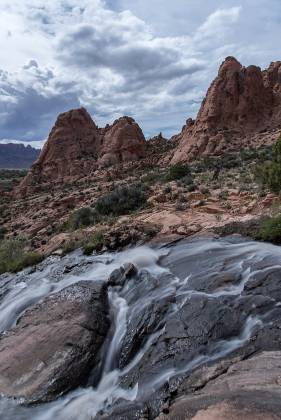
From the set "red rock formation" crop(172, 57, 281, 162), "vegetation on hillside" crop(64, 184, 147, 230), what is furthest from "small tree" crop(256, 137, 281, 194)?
"red rock formation" crop(172, 57, 281, 162)

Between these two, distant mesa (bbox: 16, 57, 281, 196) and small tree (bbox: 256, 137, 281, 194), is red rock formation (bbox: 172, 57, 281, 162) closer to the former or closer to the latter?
distant mesa (bbox: 16, 57, 281, 196)

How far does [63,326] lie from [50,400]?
2.08 metres

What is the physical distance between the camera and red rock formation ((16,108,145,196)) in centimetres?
6525

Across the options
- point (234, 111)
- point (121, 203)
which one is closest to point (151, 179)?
point (121, 203)

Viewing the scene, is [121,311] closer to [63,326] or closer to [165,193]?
[63,326]

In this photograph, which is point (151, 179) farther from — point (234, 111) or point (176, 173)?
point (234, 111)

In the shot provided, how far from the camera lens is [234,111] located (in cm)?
5853

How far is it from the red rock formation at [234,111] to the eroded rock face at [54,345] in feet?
142

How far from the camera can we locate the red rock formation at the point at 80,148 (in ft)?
214

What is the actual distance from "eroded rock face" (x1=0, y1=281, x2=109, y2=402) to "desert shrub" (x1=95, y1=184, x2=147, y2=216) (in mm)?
10342

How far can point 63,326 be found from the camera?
10125mm

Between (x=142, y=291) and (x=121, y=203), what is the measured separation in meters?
11.7

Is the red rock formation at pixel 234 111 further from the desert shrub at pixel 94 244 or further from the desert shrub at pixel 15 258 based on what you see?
the desert shrub at pixel 94 244

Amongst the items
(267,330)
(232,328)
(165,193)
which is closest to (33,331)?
(232,328)
